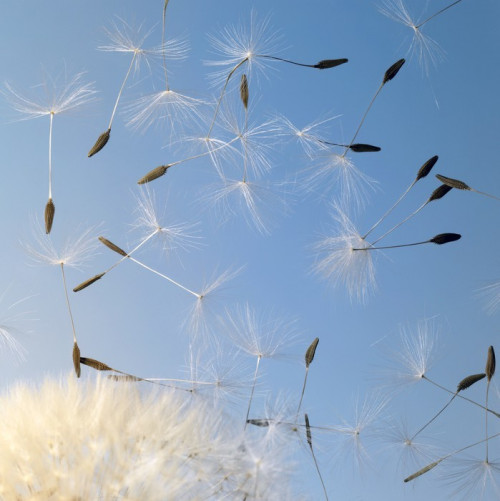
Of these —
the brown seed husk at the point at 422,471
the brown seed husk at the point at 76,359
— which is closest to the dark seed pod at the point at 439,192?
the brown seed husk at the point at 422,471

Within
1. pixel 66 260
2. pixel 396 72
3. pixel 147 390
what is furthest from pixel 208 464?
pixel 396 72

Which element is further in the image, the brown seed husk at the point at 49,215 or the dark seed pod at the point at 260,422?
the brown seed husk at the point at 49,215

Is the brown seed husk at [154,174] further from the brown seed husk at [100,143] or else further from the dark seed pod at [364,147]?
the dark seed pod at [364,147]

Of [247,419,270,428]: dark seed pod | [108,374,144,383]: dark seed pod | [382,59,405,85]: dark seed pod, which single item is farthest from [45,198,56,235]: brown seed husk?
[382,59,405,85]: dark seed pod

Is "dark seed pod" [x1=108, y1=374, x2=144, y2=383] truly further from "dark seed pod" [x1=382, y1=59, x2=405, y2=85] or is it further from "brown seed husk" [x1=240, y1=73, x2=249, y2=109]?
"dark seed pod" [x1=382, y1=59, x2=405, y2=85]

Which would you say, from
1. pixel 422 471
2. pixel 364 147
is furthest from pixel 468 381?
pixel 364 147
